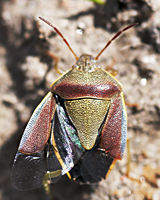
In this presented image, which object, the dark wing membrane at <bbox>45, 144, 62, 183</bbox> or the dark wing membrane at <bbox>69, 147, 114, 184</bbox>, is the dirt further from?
the dark wing membrane at <bbox>45, 144, 62, 183</bbox>

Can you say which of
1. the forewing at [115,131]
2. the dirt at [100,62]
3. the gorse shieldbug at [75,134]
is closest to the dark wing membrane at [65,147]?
the gorse shieldbug at [75,134]

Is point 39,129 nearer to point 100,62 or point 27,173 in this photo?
point 27,173

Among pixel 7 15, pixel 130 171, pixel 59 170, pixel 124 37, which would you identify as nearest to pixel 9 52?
pixel 7 15

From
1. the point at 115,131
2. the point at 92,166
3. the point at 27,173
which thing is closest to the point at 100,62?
the point at 115,131

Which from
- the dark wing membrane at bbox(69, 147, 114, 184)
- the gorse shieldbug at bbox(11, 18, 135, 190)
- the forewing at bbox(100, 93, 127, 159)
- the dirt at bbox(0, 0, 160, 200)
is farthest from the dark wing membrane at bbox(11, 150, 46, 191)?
the dirt at bbox(0, 0, 160, 200)

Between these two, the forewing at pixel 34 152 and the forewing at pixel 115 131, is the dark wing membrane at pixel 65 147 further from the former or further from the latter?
the forewing at pixel 115 131

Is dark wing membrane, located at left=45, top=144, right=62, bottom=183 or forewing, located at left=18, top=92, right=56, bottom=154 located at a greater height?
forewing, located at left=18, top=92, right=56, bottom=154
